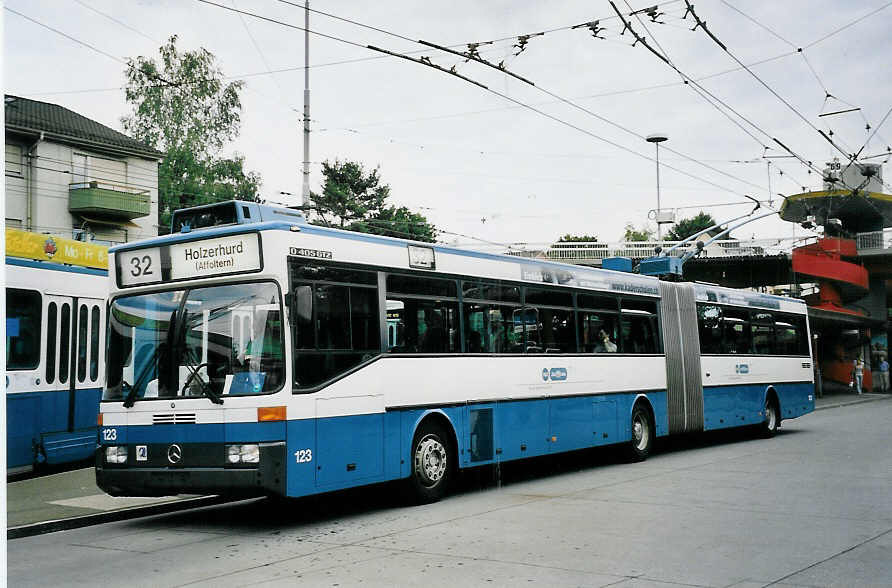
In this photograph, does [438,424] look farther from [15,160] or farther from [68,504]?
[15,160]

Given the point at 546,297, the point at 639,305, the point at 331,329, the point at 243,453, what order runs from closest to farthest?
1. the point at 243,453
2. the point at 331,329
3. the point at 546,297
4. the point at 639,305

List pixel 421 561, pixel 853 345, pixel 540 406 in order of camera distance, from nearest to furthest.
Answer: pixel 421 561 → pixel 540 406 → pixel 853 345

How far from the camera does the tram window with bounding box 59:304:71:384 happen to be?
14422 millimetres

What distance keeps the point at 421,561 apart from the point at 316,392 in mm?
2588

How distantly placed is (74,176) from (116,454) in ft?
108

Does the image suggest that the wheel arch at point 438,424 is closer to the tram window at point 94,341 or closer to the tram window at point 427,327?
the tram window at point 427,327

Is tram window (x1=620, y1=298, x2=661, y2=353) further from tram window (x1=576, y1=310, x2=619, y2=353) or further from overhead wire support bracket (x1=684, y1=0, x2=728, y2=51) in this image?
overhead wire support bracket (x1=684, y1=0, x2=728, y2=51)

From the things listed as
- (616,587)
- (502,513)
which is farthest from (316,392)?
(616,587)

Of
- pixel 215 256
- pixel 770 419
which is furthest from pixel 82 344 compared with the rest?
pixel 770 419

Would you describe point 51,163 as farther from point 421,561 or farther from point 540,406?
point 421,561

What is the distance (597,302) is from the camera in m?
15.6

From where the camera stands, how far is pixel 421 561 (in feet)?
25.5

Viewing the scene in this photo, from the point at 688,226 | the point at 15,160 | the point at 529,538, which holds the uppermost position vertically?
the point at 688,226

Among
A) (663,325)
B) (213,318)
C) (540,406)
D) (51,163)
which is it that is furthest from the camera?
(51,163)
